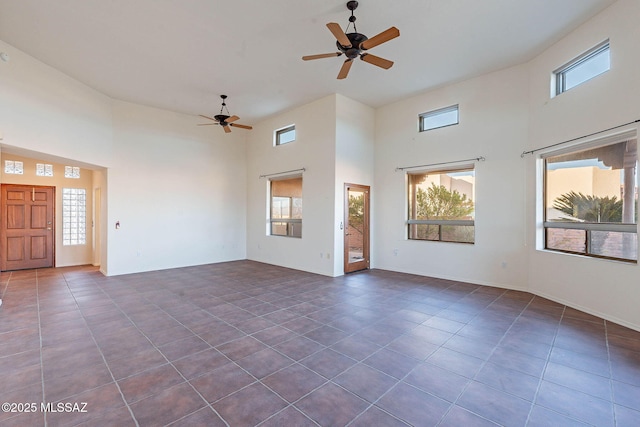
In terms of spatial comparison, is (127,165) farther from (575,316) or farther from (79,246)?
(575,316)

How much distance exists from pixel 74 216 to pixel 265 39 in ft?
22.8

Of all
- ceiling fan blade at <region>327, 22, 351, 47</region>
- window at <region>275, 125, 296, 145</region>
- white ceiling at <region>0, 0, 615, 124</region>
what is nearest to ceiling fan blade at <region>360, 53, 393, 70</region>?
ceiling fan blade at <region>327, 22, 351, 47</region>

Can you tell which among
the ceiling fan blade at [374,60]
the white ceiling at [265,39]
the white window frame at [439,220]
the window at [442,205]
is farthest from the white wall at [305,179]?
the ceiling fan blade at [374,60]

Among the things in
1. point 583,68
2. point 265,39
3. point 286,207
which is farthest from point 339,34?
point 286,207

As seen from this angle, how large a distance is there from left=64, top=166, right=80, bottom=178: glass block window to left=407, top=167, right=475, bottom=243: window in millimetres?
8294

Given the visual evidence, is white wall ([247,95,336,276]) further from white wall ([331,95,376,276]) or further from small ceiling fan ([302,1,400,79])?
small ceiling fan ([302,1,400,79])

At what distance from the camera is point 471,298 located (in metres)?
4.47

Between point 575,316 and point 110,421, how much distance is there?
4988mm

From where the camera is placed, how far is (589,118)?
379cm

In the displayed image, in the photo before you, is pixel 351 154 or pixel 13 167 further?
pixel 13 167

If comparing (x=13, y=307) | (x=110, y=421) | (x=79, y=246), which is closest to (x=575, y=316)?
(x=110, y=421)

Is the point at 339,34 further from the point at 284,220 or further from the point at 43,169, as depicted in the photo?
the point at 43,169

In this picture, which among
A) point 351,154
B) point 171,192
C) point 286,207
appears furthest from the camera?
point 286,207

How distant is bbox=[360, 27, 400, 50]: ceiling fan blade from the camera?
304 centimetres
